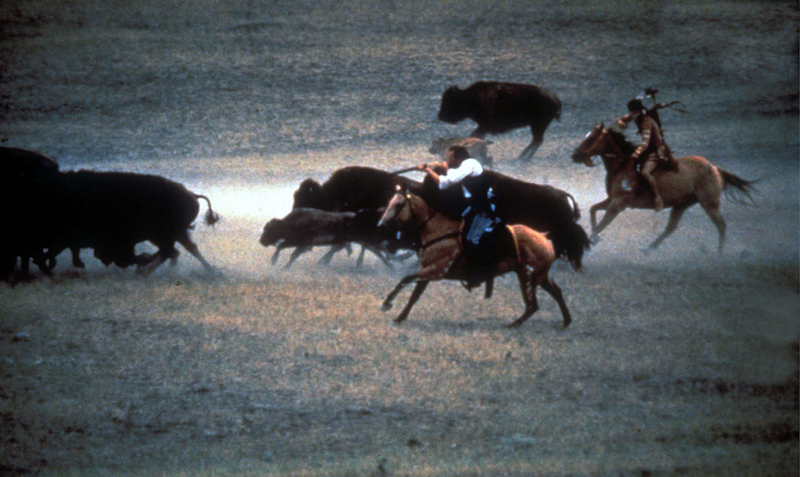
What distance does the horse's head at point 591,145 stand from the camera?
21.3ft

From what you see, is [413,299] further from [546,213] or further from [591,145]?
[591,145]

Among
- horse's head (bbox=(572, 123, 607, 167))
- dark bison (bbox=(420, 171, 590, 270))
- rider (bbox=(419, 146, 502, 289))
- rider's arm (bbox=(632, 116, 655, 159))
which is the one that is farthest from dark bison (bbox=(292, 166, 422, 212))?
rider's arm (bbox=(632, 116, 655, 159))

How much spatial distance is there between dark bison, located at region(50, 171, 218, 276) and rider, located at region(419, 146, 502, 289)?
6.44ft

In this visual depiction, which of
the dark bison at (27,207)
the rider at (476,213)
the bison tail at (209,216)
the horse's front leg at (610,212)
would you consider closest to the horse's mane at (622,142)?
the horse's front leg at (610,212)

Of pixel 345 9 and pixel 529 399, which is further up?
pixel 345 9

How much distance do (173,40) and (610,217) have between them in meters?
3.66

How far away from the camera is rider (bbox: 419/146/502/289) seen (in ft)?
17.0

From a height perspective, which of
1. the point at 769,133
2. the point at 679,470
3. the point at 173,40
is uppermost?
the point at 173,40

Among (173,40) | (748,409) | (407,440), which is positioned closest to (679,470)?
(748,409)

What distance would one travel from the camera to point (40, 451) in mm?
4574

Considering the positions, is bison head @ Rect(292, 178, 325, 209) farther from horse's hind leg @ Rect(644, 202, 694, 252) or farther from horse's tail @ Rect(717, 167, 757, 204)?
horse's tail @ Rect(717, 167, 757, 204)

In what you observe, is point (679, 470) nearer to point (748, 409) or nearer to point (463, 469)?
point (748, 409)

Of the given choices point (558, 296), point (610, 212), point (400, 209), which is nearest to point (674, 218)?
point (610, 212)

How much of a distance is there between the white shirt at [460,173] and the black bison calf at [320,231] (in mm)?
1084
